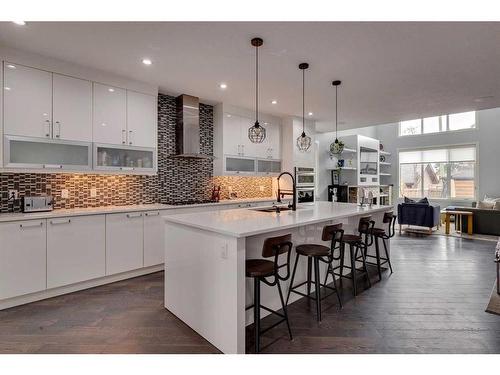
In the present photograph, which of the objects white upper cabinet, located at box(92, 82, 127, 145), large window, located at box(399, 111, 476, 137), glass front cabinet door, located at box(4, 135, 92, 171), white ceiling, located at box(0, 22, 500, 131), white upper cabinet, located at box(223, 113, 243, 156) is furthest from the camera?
large window, located at box(399, 111, 476, 137)

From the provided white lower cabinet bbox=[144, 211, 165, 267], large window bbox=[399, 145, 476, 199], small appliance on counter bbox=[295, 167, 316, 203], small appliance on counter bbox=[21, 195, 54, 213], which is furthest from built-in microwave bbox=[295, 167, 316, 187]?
large window bbox=[399, 145, 476, 199]

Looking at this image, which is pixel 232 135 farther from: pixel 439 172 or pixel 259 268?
pixel 439 172

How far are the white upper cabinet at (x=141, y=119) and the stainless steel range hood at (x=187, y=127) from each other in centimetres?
52

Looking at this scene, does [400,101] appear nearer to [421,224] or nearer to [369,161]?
[421,224]

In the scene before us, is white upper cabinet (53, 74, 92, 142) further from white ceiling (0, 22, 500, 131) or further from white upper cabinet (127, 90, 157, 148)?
white upper cabinet (127, 90, 157, 148)

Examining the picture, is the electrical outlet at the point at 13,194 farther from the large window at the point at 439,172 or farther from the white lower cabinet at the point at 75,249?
the large window at the point at 439,172

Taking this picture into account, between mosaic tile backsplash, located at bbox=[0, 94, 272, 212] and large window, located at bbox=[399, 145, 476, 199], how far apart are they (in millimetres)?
6837

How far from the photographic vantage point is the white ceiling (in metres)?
2.53

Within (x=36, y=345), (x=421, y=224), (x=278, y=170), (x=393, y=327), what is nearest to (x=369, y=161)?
(x=421, y=224)

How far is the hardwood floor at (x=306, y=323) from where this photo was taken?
218 cm

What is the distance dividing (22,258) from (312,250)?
9.84 feet

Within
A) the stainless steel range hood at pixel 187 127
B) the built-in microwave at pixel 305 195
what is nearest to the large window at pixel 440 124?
the built-in microwave at pixel 305 195

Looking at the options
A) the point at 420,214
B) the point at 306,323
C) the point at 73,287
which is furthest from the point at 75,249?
the point at 420,214

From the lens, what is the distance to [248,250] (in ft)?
8.27
